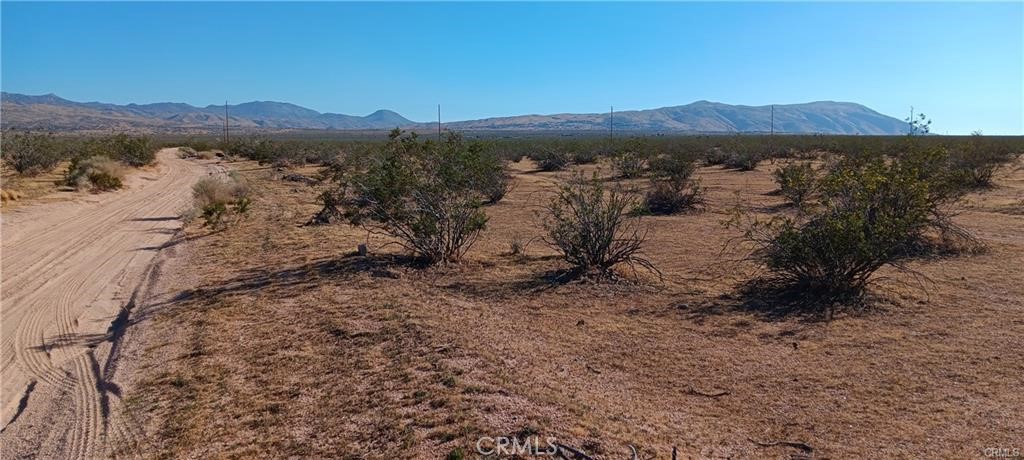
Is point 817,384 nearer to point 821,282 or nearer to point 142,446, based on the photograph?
point 821,282

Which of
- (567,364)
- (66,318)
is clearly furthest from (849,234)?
(66,318)

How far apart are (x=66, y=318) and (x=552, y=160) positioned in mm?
31628

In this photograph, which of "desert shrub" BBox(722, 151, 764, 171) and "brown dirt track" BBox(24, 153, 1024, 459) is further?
"desert shrub" BBox(722, 151, 764, 171)

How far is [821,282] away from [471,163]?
594 centimetres

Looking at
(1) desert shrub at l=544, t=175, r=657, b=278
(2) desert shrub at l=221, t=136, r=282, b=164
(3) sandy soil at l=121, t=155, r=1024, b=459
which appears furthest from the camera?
(2) desert shrub at l=221, t=136, r=282, b=164

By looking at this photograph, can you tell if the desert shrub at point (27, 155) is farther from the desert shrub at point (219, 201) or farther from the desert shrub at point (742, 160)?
the desert shrub at point (742, 160)

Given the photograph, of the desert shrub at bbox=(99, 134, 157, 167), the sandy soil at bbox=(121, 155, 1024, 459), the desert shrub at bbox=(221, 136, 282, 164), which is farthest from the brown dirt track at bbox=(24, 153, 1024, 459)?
the desert shrub at bbox=(221, 136, 282, 164)

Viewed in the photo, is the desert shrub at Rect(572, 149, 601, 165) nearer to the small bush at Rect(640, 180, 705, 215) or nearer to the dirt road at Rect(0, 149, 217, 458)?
the small bush at Rect(640, 180, 705, 215)

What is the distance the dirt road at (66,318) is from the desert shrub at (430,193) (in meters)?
4.30

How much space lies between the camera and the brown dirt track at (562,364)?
4.94 metres

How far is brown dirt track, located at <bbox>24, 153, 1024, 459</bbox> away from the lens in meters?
4.94

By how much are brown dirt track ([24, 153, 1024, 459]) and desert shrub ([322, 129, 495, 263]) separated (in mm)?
616

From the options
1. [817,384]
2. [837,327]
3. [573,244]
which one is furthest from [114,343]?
[837,327]

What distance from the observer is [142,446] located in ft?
16.9
